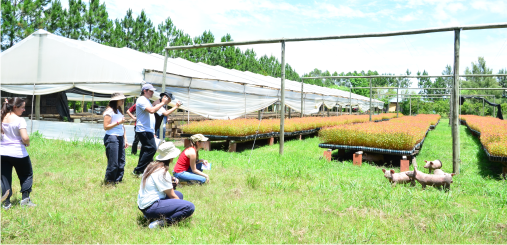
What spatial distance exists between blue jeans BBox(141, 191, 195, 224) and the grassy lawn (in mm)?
118

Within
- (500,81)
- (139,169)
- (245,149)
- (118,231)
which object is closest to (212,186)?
(139,169)

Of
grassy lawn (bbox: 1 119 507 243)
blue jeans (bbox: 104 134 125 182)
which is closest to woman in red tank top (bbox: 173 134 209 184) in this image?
grassy lawn (bbox: 1 119 507 243)

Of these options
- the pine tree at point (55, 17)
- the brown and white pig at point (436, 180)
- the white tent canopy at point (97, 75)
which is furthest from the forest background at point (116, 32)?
the brown and white pig at point (436, 180)

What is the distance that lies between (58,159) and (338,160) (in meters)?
6.85

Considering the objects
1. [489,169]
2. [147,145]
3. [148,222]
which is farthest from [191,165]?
[489,169]

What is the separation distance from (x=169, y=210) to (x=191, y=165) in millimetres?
1812

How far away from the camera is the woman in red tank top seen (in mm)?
5540

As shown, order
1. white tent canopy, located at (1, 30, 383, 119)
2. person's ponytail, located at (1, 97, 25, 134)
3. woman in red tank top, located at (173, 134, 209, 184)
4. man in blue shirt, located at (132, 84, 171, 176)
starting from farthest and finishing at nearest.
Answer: white tent canopy, located at (1, 30, 383, 119) → man in blue shirt, located at (132, 84, 171, 176) → woman in red tank top, located at (173, 134, 209, 184) → person's ponytail, located at (1, 97, 25, 134)

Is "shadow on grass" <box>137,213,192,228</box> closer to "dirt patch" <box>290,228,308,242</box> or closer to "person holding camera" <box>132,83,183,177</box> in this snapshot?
"dirt patch" <box>290,228,308,242</box>

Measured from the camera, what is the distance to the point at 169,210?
379cm

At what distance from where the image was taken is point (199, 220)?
160 inches

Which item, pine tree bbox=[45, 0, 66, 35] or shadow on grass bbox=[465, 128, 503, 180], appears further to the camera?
pine tree bbox=[45, 0, 66, 35]

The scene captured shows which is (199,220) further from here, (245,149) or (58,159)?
(245,149)

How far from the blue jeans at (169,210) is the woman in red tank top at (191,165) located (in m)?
1.72
